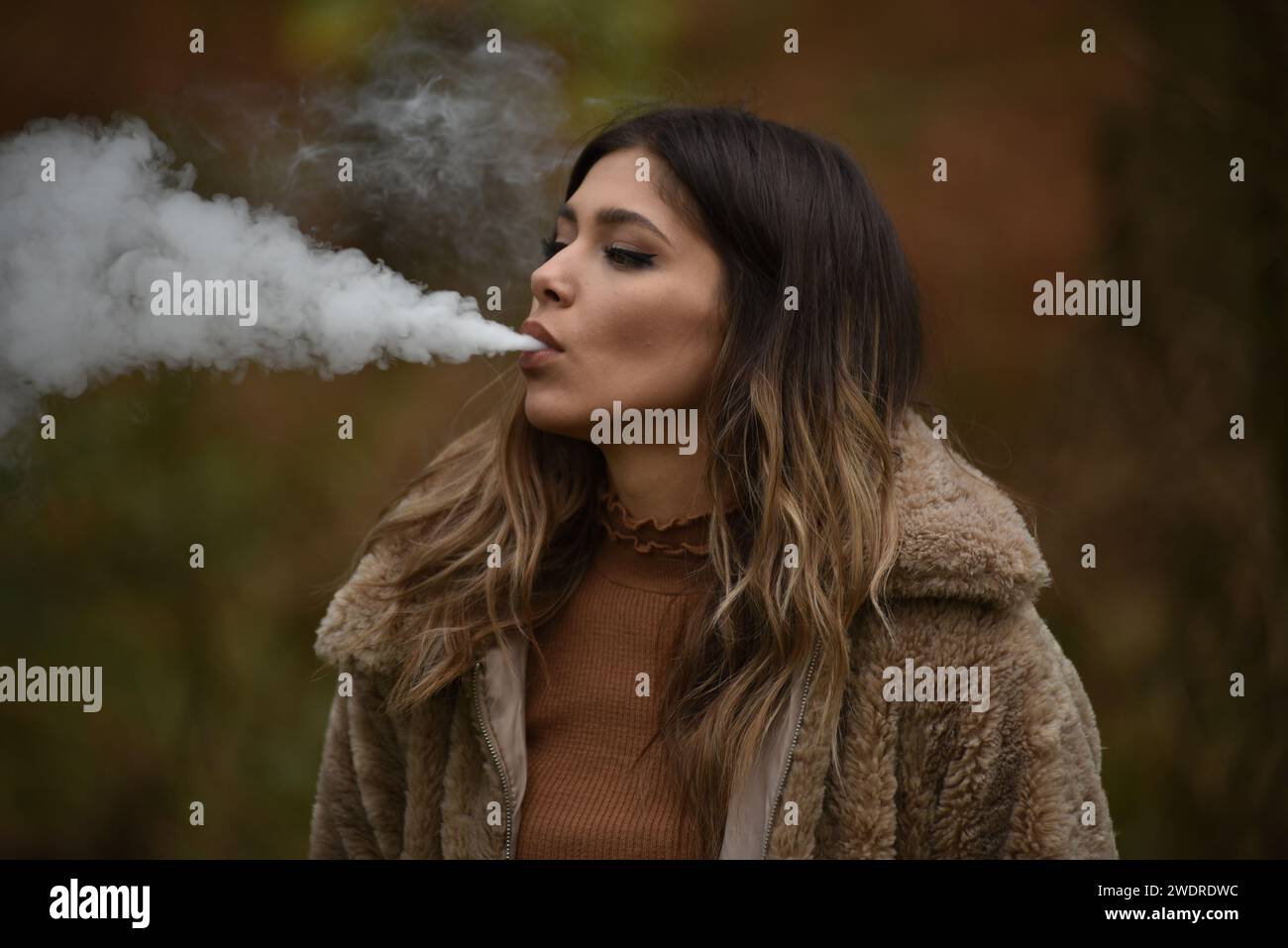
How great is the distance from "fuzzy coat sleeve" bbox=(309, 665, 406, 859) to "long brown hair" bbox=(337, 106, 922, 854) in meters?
0.18

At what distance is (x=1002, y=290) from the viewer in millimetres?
3625

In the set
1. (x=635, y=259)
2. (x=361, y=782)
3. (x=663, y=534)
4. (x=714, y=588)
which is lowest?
(x=361, y=782)

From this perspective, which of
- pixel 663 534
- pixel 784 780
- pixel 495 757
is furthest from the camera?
pixel 663 534

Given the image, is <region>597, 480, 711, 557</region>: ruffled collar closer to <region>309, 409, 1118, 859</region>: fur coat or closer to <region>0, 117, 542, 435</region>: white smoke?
<region>309, 409, 1118, 859</region>: fur coat

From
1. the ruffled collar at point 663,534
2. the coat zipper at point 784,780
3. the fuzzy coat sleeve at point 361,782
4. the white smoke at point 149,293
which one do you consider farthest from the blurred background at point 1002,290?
the coat zipper at point 784,780

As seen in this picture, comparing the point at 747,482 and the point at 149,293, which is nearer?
the point at 747,482

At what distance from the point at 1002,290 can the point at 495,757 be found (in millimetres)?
2360

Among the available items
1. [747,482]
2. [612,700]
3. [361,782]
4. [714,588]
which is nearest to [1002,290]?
[747,482]

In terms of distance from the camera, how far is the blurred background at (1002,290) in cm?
351

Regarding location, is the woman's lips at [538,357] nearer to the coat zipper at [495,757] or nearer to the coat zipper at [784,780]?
the coat zipper at [495,757]

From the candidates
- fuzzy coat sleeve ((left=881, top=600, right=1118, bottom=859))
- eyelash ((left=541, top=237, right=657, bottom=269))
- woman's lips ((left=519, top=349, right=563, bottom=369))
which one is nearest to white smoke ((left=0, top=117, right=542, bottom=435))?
woman's lips ((left=519, top=349, right=563, bottom=369))

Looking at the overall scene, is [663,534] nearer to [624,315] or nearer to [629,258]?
[624,315]

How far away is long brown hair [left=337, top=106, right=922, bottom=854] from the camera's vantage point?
2.07 metres
